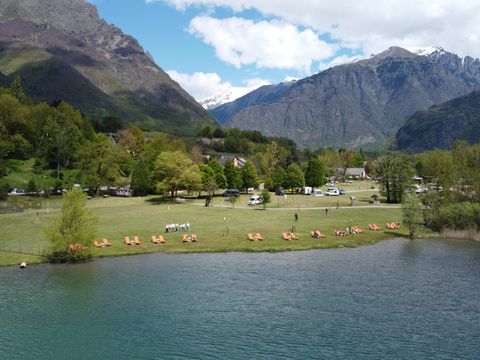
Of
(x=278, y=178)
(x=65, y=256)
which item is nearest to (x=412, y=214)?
(x=65, y=256)

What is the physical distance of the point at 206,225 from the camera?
290ft

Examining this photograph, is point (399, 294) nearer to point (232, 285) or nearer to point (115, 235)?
point (232, 285)

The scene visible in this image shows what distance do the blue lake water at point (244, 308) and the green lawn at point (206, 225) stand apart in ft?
20.0

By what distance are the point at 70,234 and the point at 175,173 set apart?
202ft

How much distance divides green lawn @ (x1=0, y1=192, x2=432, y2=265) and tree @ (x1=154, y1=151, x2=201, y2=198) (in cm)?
556

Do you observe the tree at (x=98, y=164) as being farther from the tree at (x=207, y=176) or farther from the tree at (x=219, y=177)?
the tree at (x=219, y=177)

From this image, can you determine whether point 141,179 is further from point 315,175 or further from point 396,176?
point 396,176

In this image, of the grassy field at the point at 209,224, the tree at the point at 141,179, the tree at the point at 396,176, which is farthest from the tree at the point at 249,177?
the tree at the point at 396,176

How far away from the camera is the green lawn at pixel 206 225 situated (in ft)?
238

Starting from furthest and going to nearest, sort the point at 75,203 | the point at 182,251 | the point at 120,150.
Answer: the point at 120,150 → the point at 182,251 → the point at 75,203

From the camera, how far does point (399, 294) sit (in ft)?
169

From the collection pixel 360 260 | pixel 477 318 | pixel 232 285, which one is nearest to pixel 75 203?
pixel 232 285

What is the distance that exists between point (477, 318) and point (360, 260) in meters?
23.3

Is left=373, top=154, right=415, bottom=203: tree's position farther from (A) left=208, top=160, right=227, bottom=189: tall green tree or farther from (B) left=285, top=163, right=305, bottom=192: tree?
(A) left=208, top=160, right=227, bottom=189: tall green tree
